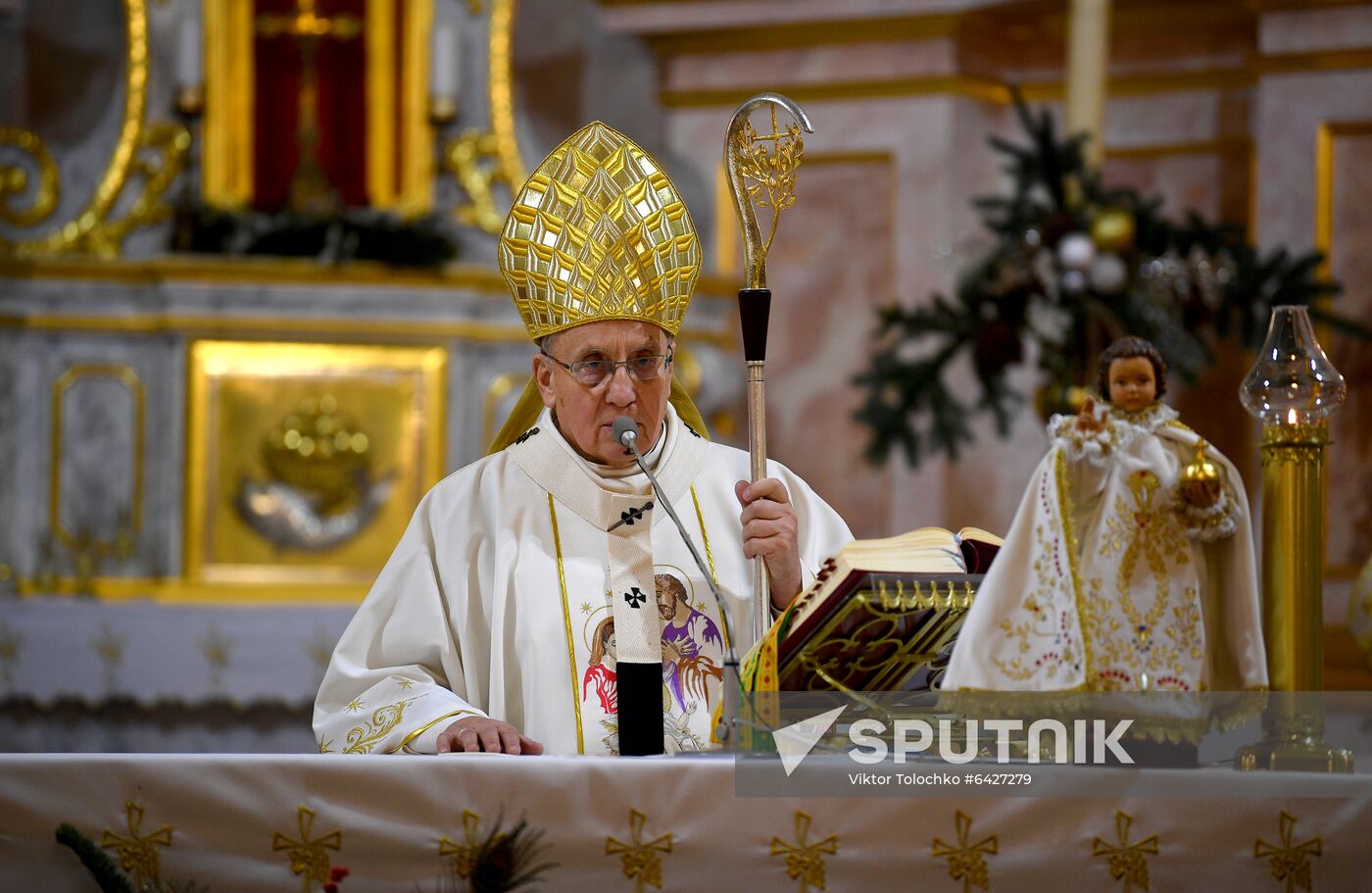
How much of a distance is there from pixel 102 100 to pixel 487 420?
82.2 inches

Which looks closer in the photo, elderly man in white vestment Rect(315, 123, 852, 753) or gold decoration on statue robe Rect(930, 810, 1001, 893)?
gold decoration on statue robe Rect(930, 810, 1001, 893)

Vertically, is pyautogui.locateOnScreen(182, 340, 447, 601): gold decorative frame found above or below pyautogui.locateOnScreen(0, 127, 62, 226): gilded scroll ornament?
below

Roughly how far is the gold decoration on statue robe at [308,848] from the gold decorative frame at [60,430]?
15.3 ft

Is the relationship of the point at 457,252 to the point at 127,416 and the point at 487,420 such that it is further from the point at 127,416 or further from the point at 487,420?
the point at 127,416

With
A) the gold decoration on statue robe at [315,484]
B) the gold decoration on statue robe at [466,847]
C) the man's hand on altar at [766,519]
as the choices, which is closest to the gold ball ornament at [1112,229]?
the gold decoration on statue robe at [315,484]

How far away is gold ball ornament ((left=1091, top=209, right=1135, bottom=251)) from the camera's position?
553 centimetres

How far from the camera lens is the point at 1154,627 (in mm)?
2365

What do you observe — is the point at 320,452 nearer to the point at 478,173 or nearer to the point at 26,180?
the point at 478,173

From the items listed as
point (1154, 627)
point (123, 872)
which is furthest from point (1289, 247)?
point (123, 872)

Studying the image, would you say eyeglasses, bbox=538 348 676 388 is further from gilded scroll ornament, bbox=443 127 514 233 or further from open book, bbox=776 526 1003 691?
gilded scroll ornament, bbox=443 127 514 233

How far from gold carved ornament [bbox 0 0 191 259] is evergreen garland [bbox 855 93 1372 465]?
294 cm

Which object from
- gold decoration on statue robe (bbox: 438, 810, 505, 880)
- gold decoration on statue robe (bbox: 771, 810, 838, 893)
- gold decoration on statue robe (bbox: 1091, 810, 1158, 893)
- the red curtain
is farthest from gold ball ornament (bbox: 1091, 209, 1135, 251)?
gold decoration on statue robe (bbox: 438, 810, 505, 880)

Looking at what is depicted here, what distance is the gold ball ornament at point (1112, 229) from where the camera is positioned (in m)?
5.53

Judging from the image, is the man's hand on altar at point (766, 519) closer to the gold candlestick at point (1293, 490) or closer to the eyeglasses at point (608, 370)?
the eyeglasses at point (608, 370)
